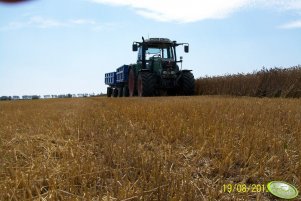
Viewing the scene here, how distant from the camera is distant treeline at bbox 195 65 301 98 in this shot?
15.9m

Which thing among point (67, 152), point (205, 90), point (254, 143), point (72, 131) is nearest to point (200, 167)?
point (254, 143)

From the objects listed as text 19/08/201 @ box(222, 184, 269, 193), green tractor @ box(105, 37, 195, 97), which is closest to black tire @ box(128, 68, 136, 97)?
green tractor @ box(105, 37, 195, 97)

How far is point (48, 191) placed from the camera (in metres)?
2.70

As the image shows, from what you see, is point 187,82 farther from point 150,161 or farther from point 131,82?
point 150,161

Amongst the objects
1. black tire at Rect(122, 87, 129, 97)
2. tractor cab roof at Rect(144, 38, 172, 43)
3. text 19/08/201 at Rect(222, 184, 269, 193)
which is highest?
tractor cab roof at Rect(144, 38, 172, 43)

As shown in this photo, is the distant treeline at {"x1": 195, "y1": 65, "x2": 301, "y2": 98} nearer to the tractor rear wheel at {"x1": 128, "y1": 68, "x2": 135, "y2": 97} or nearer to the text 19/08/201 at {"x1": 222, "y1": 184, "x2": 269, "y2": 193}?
the tractor rear wheel at {"x1": 128, "y1": 68, "x2": 135, "y2": 97}

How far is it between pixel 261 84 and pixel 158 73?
4023 mm

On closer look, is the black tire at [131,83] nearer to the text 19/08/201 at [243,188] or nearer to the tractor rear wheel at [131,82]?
the tractor rear wheel at [131,82]

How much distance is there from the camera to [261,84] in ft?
56.9

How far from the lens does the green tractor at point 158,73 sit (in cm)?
1712

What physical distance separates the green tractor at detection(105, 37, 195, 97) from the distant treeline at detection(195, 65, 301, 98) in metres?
2.19

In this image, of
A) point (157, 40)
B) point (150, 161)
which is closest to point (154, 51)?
point (157, 40)

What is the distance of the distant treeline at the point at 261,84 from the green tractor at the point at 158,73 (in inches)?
86.3

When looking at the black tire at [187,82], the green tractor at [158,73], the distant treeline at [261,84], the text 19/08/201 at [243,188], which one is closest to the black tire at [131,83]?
the green tractor at [158,73]
